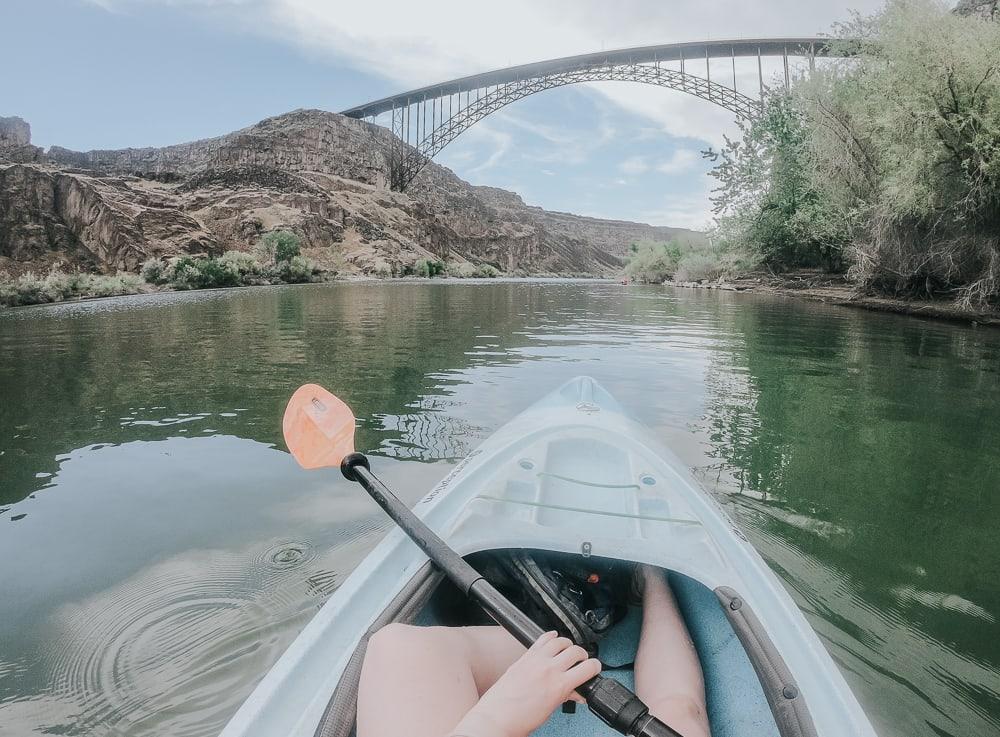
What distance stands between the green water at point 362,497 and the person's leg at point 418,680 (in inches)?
29.2

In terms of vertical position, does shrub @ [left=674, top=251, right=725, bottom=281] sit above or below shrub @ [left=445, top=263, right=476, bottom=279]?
below

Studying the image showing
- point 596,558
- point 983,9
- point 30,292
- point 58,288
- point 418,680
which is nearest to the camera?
point 418,680

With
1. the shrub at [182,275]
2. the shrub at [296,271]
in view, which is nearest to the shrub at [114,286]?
the shrub at [182,275]

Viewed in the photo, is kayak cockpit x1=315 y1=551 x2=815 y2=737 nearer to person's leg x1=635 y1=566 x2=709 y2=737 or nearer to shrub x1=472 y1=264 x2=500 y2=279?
person's leg x1=635 y1=566 x2=709 y2=737

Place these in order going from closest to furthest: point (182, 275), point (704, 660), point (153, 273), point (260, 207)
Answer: point (704, 660), point (153, 273), point (182, 275), point (260, 207)

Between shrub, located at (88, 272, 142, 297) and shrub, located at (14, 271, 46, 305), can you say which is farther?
shrub, located at (88, 272, 142, 297)

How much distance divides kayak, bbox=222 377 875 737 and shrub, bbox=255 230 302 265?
35714 mm

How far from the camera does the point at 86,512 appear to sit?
278 centimetres

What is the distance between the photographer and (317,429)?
7.35 ft

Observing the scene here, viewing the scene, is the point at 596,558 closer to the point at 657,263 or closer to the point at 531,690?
the point at 531,690

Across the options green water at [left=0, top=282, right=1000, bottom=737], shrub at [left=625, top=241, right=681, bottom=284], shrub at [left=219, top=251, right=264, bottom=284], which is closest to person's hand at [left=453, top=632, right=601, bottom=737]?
green water at [left=0, top=282, right=1000, bottom=737]

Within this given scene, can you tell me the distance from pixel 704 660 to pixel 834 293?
17.5m

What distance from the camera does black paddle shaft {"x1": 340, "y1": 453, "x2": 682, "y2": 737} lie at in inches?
36.4

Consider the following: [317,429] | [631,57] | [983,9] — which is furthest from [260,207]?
[317,429]
